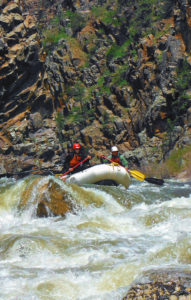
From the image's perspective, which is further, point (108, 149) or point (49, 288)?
point (108, 149)

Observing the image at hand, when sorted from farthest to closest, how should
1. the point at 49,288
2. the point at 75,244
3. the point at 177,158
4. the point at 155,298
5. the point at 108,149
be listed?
the point at 108,149, the point at 177,158, the point at 75,244, the point at 49,288, the point at 155,298

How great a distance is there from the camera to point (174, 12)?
82.5 ft

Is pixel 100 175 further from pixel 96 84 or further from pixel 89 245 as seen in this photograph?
pixel 96 84

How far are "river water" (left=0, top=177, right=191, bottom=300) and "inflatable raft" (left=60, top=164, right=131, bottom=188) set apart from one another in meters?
1.37

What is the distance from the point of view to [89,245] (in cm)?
549

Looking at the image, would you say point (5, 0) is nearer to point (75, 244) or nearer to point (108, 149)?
point (108, 149)

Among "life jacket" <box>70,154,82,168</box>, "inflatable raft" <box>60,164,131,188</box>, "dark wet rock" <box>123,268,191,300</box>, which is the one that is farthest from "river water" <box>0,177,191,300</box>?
"life jacket" <box>70,154,82,168</box>

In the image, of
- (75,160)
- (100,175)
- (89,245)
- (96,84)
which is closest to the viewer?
(89,245)

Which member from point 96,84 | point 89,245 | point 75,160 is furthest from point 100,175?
point 96,84

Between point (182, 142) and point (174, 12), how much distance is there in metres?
12.8

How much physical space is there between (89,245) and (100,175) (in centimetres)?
489

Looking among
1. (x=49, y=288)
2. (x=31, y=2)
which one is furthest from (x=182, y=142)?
(x=31, y=2)

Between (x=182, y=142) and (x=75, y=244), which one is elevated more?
(x=75, y=244)

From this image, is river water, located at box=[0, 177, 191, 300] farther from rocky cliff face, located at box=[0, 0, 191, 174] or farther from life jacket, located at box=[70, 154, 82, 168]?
rocky cliff face, located at box=[0, 0, 191, 174]
